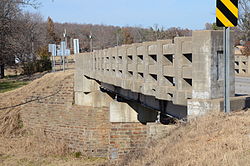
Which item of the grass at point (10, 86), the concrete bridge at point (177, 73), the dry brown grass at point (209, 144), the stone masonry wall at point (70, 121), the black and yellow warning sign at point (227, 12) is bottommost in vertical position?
the stone masonry wall at point (70, 121)

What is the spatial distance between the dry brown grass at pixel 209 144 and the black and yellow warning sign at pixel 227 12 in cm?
158

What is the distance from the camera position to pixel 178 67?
7113mm

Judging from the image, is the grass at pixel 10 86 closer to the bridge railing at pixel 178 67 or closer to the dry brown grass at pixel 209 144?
the bridge railing at pixel 178 67

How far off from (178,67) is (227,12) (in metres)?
1.46

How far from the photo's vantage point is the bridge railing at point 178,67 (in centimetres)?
644

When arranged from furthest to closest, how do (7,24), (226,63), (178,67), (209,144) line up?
(7,24), (178,67), (226,63), (209,144)

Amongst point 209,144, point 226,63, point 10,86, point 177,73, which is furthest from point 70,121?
point 209,144

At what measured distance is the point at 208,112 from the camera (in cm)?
635

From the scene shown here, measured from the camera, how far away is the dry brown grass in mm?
4531

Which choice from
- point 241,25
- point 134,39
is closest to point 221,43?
point 241,25

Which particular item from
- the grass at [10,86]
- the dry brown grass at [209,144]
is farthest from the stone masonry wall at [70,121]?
the grass at [10,86]

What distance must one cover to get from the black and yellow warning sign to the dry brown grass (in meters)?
1.58

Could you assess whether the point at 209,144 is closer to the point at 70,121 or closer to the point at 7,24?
the point at 70,121

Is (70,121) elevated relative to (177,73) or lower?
lower
